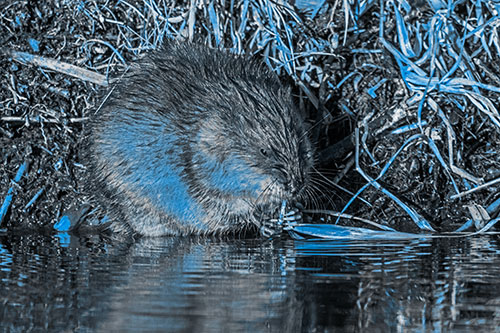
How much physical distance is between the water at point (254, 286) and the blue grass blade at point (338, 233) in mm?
170

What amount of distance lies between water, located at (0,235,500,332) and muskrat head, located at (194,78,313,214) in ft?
1.07

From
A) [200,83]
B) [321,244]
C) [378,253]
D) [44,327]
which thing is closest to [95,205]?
[200,83]

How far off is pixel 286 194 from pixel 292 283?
4.39 ft

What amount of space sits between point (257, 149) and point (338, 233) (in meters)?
0.66

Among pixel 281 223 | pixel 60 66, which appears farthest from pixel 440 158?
pixel 60 66

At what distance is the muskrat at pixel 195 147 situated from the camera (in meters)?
4.64

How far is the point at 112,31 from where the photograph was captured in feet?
19.3

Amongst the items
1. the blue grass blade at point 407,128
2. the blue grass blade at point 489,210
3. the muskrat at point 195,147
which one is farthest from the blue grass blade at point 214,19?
the blue grass blade at point 489,210

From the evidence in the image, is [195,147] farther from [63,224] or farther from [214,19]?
[214,19]

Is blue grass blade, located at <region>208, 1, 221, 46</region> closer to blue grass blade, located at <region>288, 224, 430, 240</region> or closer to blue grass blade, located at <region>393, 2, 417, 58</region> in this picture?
blue grass blade, located at <region>393, 2, 417, 58</region>

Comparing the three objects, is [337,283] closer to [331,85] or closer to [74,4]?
[331,85]

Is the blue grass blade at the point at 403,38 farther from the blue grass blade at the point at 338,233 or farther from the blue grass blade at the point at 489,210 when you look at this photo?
the blue grass blade at the point at 338,233

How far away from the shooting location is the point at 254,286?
10.6 feet

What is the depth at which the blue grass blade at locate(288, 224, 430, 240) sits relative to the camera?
15.2ft
